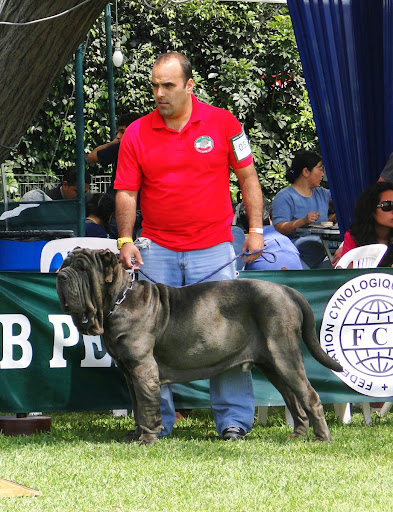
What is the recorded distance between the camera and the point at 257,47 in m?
→ 22.3

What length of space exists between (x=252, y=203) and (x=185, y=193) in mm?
449

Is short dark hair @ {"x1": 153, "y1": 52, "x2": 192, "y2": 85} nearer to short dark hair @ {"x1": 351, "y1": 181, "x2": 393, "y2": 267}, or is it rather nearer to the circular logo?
the circular logo

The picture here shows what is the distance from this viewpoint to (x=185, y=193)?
588 centimetres

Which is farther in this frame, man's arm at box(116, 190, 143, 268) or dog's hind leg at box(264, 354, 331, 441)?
man's arm at box(116, 190, 143, 268)

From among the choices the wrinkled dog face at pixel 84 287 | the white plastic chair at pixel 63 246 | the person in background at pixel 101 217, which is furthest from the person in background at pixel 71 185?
the wrinkled dog face at pixel 84 287

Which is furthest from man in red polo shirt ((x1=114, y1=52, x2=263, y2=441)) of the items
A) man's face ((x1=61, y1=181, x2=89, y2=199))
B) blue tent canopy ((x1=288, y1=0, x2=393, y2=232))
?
man's face ((x1=61, y1=181, x2=89, y2=199))

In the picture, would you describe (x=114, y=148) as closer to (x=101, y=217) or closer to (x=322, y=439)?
(x=101, y=217)

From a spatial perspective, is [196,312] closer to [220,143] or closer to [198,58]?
[220,143]

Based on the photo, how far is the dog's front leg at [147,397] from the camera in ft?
18.3

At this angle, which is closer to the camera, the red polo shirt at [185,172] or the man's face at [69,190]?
the red polo shirt at [185,172]

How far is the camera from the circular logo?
648cm

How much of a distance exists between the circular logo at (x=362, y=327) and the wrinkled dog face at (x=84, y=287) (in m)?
1.72

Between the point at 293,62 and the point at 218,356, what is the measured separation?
17.3 m

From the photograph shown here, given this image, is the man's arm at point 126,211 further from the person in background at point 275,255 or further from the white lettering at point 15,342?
the person in background at point 275,255
